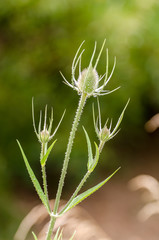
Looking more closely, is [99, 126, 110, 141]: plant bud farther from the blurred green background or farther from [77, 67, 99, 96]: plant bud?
the blurred green background

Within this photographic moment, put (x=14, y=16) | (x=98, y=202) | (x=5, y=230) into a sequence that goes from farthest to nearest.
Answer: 1. (x=98, y=202)
2. (x=14, y=16)
3. (x=5, y=230)

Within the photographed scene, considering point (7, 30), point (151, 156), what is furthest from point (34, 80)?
point (151, 156)

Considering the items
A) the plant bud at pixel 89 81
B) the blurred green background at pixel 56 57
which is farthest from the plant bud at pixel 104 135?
the blurred green background at pixel 56 57

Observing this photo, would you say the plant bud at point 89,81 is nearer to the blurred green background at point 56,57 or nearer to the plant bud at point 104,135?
the plant bud at point 104,135

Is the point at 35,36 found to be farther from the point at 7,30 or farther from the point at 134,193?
the point at 134,193

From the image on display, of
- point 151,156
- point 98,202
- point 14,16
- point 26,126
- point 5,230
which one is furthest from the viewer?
point 151,156

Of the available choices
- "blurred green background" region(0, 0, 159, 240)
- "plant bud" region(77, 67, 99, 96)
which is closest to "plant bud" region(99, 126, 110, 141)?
"plant bud" region(77, 67, 99, 96)

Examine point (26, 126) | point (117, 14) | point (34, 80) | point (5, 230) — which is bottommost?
point (5, 230)
